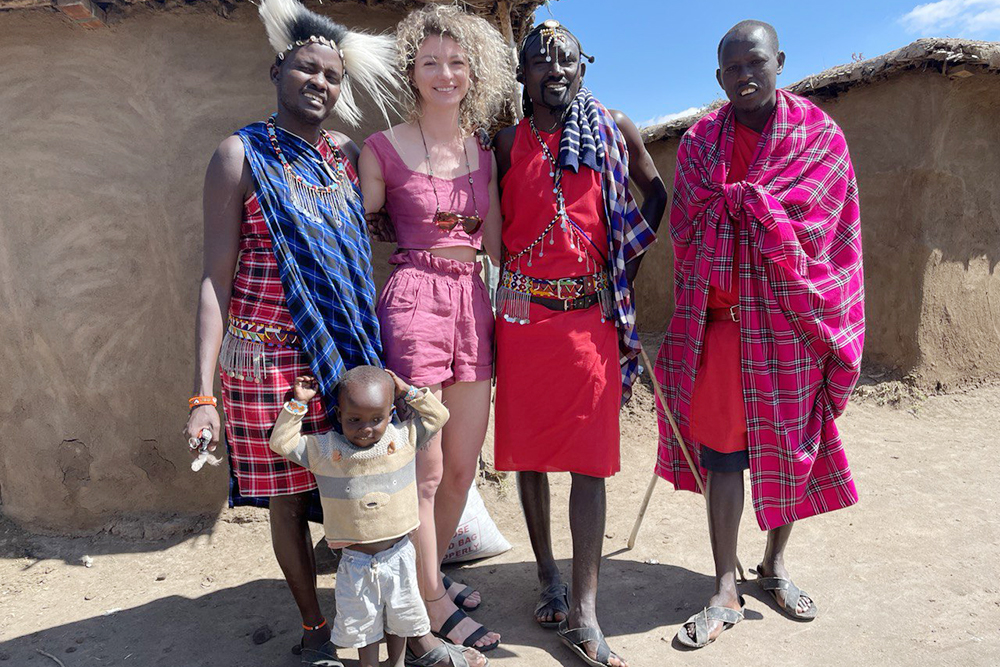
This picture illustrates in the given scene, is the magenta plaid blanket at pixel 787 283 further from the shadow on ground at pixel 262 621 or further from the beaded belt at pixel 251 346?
Result: the beaded belt at pixel 251 346

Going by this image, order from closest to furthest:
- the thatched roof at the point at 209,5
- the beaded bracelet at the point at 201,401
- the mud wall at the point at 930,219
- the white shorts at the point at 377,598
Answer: the beaded bracelet at the point at 201,401
the white shorts at the point at 377,598
the thatched roof at the point at 209,5
the mud wall at the point at 930,219

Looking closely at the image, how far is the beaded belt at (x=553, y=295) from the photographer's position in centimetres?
251

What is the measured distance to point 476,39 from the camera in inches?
98.2

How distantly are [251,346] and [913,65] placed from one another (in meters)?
4.94

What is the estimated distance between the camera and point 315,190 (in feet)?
7.37

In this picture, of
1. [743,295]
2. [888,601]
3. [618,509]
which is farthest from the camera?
[618,509]

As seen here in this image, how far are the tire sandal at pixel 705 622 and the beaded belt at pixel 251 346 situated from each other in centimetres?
168

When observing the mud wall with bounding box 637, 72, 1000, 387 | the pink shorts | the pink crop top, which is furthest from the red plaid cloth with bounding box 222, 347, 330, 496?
the mud wall with bounding box 637, 72, 1000, 387

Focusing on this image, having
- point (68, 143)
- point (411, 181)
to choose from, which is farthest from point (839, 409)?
point (68, 143)

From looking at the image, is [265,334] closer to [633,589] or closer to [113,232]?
[113,232]

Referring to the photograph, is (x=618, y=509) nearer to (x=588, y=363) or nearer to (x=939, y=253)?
(x=588, y=363)

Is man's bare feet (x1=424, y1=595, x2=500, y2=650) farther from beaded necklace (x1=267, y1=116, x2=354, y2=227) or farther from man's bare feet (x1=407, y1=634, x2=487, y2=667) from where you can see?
beaded necklace (x1=267, y1=116, x2=354, y2=227)

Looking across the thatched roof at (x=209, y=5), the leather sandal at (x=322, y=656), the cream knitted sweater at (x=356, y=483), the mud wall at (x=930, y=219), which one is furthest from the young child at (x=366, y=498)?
the mud wall at (x=930, y=219)

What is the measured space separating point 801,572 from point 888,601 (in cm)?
35
